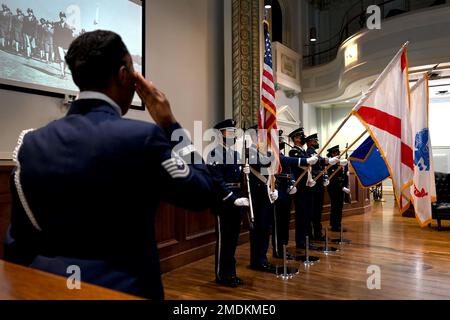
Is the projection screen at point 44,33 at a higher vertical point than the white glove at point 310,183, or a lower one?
higher

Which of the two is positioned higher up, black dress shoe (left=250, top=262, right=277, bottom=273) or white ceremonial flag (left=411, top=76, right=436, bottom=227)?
white ceremonial flag (left=411, top=76, right=436, bottom=227)

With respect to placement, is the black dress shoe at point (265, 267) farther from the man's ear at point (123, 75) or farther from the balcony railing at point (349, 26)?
the balcony railing at point (349, 26)

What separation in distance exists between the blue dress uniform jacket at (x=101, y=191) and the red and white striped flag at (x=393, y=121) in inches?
106

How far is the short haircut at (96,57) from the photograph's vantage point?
757 mm

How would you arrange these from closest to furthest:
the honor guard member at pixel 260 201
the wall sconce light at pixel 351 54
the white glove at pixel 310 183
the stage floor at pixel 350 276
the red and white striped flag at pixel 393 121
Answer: the stage floor at pixel 350 276 → the red and white striped flag at pixel 393 121 → the honor guard member at pixel 260 201 → the white glove at pixel 310 183 → the wall sconce light at pixel 351 54

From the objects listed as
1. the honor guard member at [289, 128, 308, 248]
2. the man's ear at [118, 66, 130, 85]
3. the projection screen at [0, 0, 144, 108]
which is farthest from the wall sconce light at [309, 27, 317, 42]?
the man's ear at [118, 66, 130, 85]

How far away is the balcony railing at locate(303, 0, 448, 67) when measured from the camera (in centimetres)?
962

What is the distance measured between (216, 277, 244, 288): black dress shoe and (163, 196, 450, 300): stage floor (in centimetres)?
5

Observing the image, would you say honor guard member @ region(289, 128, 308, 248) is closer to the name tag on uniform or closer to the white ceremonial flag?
the white ceremonial flag

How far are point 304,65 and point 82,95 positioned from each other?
9.89 meters

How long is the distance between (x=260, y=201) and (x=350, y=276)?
1040mm

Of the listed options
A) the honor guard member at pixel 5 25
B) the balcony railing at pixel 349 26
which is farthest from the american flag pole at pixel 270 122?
the balcony railing at pixel 349 26

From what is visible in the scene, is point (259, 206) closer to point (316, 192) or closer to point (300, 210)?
point (300, 210)

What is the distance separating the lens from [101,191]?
713mm
